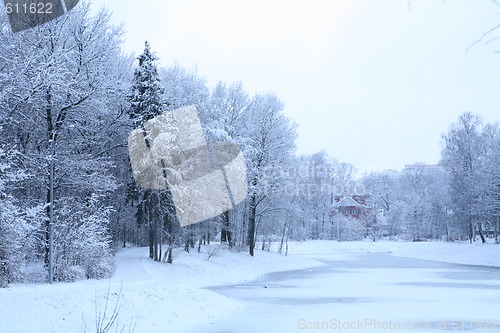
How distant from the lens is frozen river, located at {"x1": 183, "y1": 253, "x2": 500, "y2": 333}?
15.7m

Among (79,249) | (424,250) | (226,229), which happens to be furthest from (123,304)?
(424,250)

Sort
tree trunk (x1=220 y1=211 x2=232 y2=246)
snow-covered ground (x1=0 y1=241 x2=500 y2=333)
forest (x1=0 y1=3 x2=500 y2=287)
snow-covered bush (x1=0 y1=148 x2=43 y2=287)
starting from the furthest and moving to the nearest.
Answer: tree trunk (x1=220 y1=211 x2=232 y2=246), forest (x1=0 y1=3 x2=500 y2=287), snow-covered bush (x1=0 y1=148 x2=43 y2=287), snow-covered ground (x1=0 y1=241 x2=500 y2=333)

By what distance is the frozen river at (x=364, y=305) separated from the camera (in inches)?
618

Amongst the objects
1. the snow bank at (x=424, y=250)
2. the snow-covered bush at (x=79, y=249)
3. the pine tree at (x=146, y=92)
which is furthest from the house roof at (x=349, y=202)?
the snow-covered bush at (x=79, y=249)

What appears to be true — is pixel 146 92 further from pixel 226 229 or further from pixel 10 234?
pixel 10 234

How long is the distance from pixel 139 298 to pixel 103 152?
1624 centimetres

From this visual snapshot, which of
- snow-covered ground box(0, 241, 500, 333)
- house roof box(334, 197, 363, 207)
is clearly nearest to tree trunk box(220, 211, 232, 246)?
snow-covered ground box(0, 241, 500, 333)

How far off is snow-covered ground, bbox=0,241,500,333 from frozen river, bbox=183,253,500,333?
4.19 feet

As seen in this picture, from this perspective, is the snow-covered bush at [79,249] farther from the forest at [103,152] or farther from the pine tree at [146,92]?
the pine tree at [146,92]

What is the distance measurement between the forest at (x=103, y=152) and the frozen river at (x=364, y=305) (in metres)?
7.84

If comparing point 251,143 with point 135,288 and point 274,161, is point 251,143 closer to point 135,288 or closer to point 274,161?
point 274,161

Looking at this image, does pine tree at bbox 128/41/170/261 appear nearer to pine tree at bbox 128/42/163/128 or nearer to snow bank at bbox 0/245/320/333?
pine tree at bbox 128/42/163/128

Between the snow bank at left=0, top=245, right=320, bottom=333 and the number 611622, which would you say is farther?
the number 611622

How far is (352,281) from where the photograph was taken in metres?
30.6
